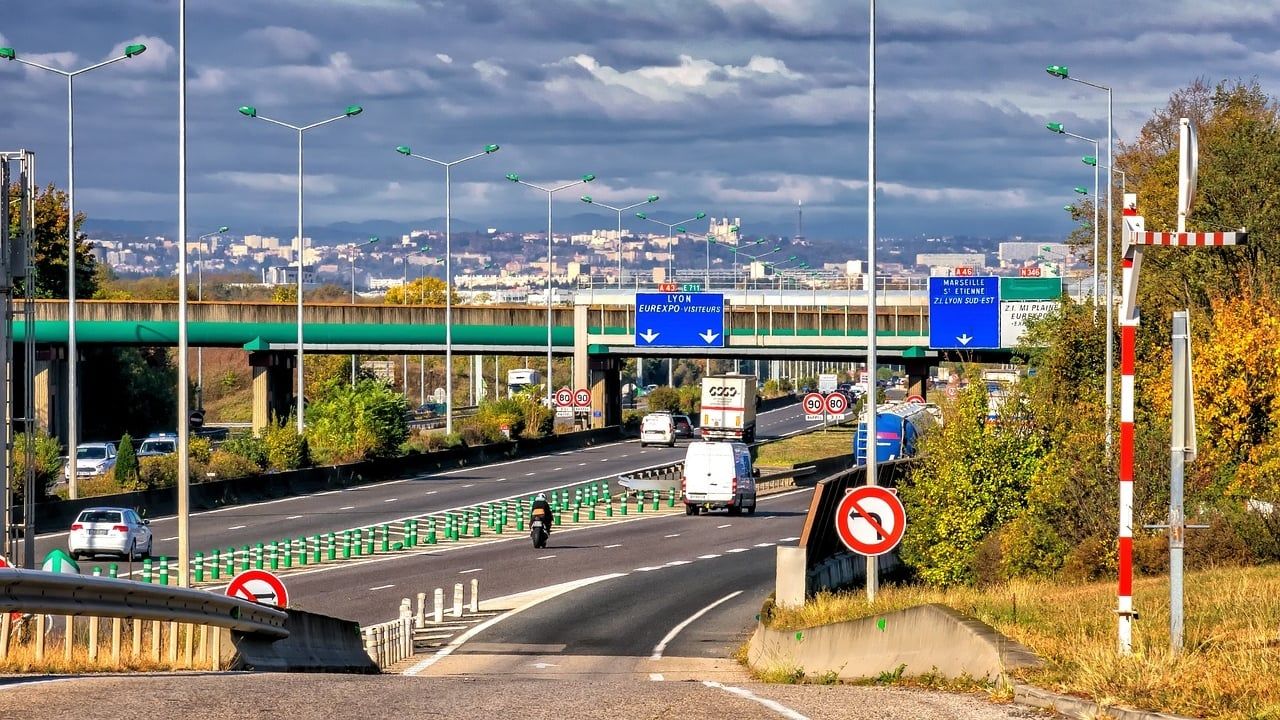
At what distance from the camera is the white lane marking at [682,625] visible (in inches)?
1074

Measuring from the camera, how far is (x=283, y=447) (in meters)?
58.5

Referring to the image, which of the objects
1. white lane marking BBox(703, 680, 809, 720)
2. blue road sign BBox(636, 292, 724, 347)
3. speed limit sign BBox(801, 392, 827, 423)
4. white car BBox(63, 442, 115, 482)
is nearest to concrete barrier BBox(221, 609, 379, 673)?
white lane marking BBox(703, 680, 809, 720)

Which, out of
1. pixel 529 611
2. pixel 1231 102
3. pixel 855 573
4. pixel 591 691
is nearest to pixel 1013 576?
pixel 855 573

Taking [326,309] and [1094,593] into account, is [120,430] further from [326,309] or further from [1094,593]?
[1094,593]

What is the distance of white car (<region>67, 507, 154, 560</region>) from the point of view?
125ft

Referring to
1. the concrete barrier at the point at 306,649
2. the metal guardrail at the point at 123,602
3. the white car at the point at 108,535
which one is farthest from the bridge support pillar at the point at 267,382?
the metal guardrail at the point at 123,602

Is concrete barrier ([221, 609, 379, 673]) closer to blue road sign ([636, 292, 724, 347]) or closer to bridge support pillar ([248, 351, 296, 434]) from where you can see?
blue road sign ([636, 292, 724, 347])

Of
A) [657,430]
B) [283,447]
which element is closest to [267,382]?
[657,430]

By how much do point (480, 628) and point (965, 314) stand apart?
3343cm

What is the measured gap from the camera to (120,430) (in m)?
99.1

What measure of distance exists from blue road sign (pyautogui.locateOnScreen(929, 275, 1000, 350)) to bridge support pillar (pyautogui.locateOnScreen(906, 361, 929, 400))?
81.3 ft

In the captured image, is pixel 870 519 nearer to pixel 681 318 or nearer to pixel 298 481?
pixel 298 481

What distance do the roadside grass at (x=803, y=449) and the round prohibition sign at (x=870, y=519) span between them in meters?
47.8

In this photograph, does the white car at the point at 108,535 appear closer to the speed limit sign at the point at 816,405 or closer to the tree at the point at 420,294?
the speed limit sign at the point at 816,405
